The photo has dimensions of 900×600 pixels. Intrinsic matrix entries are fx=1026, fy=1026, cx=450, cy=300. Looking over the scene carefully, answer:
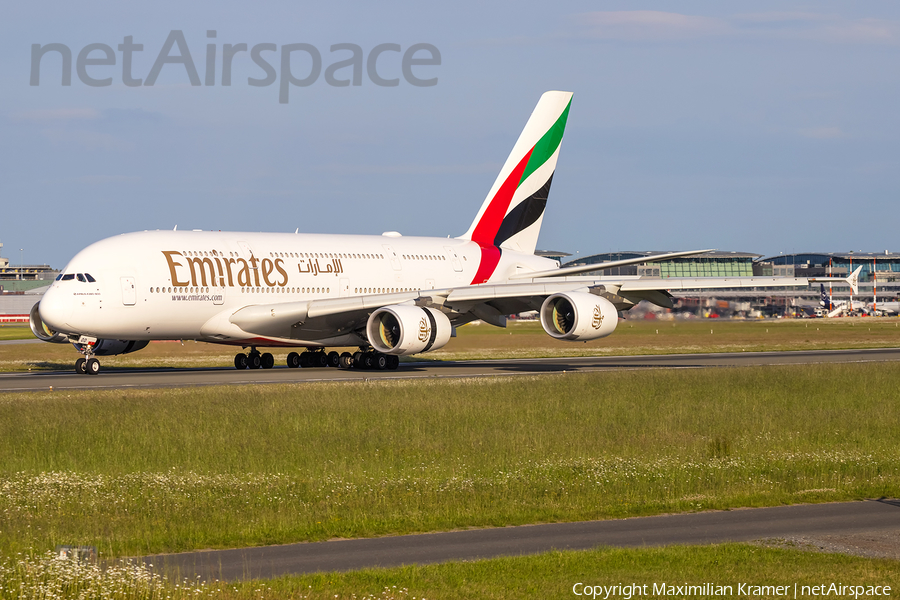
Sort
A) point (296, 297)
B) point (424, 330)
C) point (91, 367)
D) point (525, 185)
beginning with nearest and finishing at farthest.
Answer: point (91, 367)
point (424, 330)
point (296, 297)
point (525, 185)

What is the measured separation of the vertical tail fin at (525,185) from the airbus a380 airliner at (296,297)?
12.3ft

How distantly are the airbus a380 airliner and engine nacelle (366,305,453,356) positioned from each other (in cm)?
4

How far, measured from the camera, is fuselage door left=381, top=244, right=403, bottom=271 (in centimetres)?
4147

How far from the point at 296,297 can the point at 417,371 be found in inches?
204

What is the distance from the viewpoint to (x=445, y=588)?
1012cm

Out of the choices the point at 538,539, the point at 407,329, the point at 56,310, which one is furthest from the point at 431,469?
the point at 56,310

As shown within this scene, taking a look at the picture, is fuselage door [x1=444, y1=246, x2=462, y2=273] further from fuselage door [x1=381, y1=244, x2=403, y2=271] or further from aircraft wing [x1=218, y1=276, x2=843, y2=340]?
aircraft wing [x1=218, y1=276, x2=843, y2=340]

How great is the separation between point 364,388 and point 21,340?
1674 inches

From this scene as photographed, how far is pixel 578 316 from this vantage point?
113 feet

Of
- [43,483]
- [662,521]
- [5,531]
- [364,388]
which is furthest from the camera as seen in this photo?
[364,388]

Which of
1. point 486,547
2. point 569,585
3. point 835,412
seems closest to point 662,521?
point 486,547

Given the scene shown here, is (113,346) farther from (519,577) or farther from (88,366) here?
(519,577)

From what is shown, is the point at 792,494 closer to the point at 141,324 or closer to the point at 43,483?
the point at 43,483

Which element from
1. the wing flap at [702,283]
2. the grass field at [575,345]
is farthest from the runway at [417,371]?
the grass field at [575,345]
